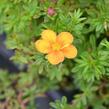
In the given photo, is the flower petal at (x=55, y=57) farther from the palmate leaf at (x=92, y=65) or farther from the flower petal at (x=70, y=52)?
the palmate leaf at (x=92, y=65)

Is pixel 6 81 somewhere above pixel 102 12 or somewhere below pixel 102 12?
below

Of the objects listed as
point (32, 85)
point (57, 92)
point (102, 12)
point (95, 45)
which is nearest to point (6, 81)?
point (32, 85)

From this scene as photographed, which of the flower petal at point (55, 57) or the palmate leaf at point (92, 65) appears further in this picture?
the palmate leaf at point (92, 65)

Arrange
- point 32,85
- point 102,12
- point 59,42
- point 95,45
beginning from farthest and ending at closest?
point 32,85 < point 95,45 < point 102,12 < point 59,42

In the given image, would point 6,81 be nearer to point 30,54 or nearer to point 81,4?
point 30,54

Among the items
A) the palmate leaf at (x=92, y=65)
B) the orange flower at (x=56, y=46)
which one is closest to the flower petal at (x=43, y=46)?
the orange flower at (x=56, y=46)

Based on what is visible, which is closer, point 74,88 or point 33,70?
point 33,70

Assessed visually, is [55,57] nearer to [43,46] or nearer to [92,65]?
[43,46]

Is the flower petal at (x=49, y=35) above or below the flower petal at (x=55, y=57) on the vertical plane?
above
